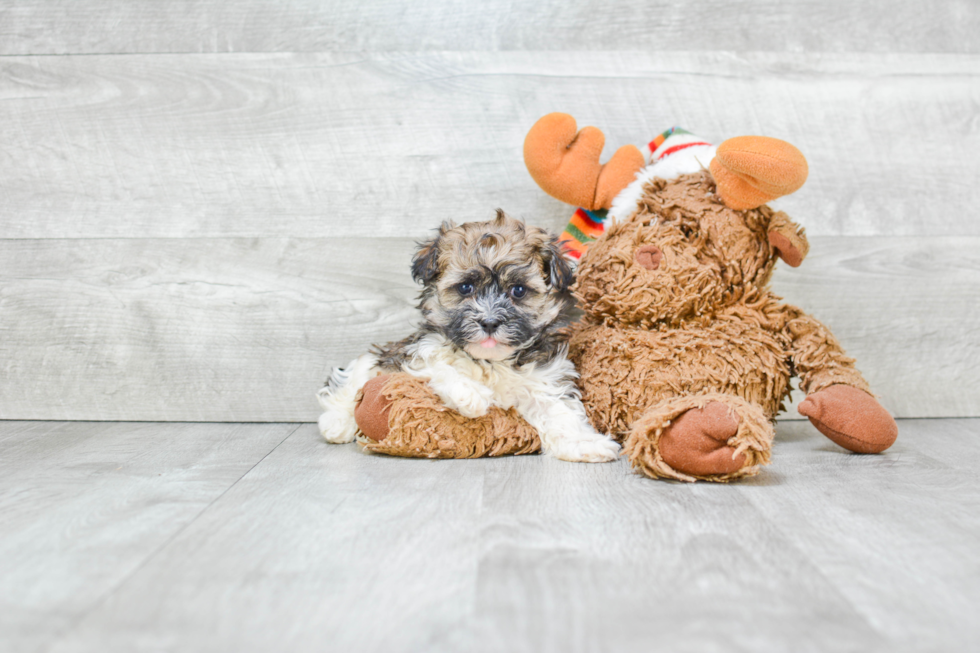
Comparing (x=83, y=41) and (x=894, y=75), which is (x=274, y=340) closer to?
(x=83, y=41)

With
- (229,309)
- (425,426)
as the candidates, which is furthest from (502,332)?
(229,309)

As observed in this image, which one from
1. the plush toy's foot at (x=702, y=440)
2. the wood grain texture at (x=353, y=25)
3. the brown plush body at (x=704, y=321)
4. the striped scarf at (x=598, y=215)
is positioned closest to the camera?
the plush toy's foot at (x=702, y=440)

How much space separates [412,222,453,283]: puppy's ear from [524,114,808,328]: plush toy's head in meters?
0.35

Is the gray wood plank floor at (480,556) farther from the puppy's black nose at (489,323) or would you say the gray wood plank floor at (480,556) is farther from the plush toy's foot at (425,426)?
the puppy's black nose at (489,323)

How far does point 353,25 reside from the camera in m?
2.07

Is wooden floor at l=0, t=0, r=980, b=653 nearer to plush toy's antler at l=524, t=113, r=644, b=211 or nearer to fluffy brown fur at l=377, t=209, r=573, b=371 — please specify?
plush toy's antler at l=524, t=113, r=644, b=211

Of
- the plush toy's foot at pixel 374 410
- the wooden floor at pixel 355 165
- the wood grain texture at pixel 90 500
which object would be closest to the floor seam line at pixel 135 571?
the wood grain texture at pixel 90 500

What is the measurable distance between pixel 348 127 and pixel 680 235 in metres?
1.01

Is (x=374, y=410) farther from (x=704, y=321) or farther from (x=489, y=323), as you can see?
(x=704, y=321)

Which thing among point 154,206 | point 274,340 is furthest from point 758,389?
point 154,206

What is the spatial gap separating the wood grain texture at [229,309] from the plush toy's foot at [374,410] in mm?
462

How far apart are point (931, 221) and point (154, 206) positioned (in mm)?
2288

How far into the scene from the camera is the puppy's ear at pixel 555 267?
5.40ft

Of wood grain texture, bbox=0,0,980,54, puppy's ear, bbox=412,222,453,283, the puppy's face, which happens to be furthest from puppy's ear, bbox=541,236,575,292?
wood grain texture, bbox=0,0,980,54
